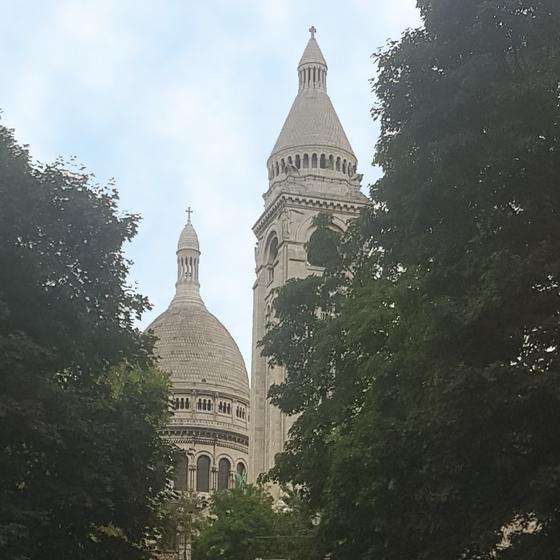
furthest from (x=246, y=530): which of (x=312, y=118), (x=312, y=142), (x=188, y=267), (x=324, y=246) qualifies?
(x=188, y=267)

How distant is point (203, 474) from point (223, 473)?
199 centimetres

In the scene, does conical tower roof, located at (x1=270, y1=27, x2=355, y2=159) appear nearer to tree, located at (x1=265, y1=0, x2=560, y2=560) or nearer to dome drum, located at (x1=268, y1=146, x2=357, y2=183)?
dome drum, located at (x1=268, y1=146, x2=357, y2=183)

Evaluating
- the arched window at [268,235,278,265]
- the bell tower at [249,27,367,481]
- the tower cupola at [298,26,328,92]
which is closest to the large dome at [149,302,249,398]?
the bell tower at [249,27,367,481]

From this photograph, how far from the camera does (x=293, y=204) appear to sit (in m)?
65.8

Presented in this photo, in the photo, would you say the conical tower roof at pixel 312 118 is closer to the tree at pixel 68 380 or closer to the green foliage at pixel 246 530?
the green foliage at pixel 246 530

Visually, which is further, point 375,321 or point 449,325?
point 375,321

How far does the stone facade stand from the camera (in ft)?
298

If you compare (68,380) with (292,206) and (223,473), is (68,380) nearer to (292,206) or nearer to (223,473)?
(292,206)

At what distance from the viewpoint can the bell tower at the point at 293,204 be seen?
213 ft

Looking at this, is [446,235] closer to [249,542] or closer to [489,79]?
[489,79]

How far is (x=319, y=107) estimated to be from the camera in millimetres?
70750

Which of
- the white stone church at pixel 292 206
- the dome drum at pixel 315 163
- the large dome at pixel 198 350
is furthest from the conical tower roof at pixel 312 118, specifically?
the large dome at pixel 198 350

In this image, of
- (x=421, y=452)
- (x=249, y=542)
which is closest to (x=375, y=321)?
(x=421, y=452)

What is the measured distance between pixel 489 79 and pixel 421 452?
6.51 m
